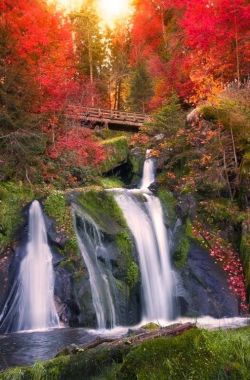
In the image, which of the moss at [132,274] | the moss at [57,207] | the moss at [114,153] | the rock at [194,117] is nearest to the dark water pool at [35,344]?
the moss at [132,274]

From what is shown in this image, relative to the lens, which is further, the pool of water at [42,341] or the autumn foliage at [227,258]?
the autumn foliage at [227,258]

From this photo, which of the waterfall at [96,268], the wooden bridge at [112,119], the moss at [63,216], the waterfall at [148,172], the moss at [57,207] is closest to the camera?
the waterfall at [96,268]

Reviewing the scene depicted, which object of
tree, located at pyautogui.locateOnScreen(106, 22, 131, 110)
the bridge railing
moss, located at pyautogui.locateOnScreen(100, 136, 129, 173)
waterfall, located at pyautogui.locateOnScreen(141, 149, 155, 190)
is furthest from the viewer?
tree, located at pyautogui.locateOnScreen(106, 22, 131, 110)

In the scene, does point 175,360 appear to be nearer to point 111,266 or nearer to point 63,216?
point 111,266

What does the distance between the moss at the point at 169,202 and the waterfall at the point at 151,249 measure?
26 cm

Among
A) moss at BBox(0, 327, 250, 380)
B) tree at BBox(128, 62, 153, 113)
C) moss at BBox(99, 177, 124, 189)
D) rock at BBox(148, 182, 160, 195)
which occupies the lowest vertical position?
moss at BBox(0, 327, 250, 380)

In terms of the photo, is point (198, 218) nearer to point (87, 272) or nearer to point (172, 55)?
point (87, 272)

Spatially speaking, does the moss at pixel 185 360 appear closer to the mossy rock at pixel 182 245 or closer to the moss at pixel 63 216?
the moss at pixel 63 216

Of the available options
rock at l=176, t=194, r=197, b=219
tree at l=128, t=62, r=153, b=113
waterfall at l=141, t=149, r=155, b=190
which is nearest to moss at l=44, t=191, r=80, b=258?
rock at l=176, t=194, r=197, b=219

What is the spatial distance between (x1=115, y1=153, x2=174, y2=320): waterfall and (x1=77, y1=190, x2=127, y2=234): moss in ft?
0.92

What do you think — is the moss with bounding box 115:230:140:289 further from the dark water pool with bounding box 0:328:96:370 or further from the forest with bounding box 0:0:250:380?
the dark water pool with bounding box 0:328:96:370

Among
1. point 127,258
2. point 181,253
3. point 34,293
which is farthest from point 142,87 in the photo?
point 34,293

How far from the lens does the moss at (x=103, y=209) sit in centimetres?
1336

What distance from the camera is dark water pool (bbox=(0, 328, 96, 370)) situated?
786 centimetres
